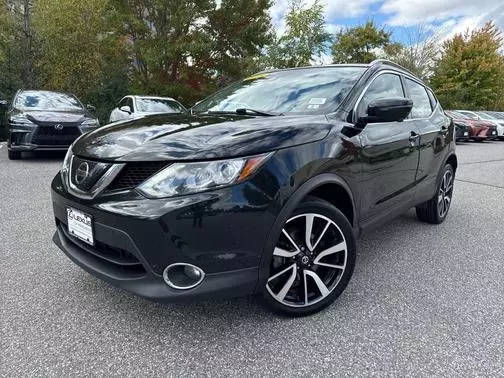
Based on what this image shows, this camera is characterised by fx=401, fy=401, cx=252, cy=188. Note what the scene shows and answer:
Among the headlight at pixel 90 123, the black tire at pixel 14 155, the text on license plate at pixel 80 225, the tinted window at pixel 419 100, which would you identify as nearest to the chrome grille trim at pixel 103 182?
the text on license plate at pixel 80 225

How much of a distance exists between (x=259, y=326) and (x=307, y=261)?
1.50ft

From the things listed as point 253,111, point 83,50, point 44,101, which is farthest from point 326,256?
point 83,50

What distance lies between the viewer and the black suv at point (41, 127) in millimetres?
7461

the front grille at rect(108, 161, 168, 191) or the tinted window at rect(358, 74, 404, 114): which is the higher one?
the tinted window at rect(358, 74, 404, 114)

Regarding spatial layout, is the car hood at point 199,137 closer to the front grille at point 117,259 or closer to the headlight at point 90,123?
the front grille at point 117,259

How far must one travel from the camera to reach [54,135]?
7629 mm

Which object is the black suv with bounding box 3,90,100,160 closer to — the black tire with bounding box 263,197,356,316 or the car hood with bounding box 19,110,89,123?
the car hood with bounding box 19,110,89,123

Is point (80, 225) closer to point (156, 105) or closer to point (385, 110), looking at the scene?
point (385, 110)

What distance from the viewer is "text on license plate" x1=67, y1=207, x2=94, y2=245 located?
2105 mm

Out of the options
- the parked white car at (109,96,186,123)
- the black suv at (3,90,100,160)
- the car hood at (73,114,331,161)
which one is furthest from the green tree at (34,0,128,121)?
the car hood at (73,114,331,161)

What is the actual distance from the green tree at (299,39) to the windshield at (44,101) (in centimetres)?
1665

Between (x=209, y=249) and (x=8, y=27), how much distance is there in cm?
1616

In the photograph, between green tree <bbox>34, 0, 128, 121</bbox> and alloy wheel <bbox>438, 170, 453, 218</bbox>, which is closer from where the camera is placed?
alloy wheel <bbox>438, 170, 453, 218</bbox>

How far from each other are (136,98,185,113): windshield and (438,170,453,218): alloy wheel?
657cm
